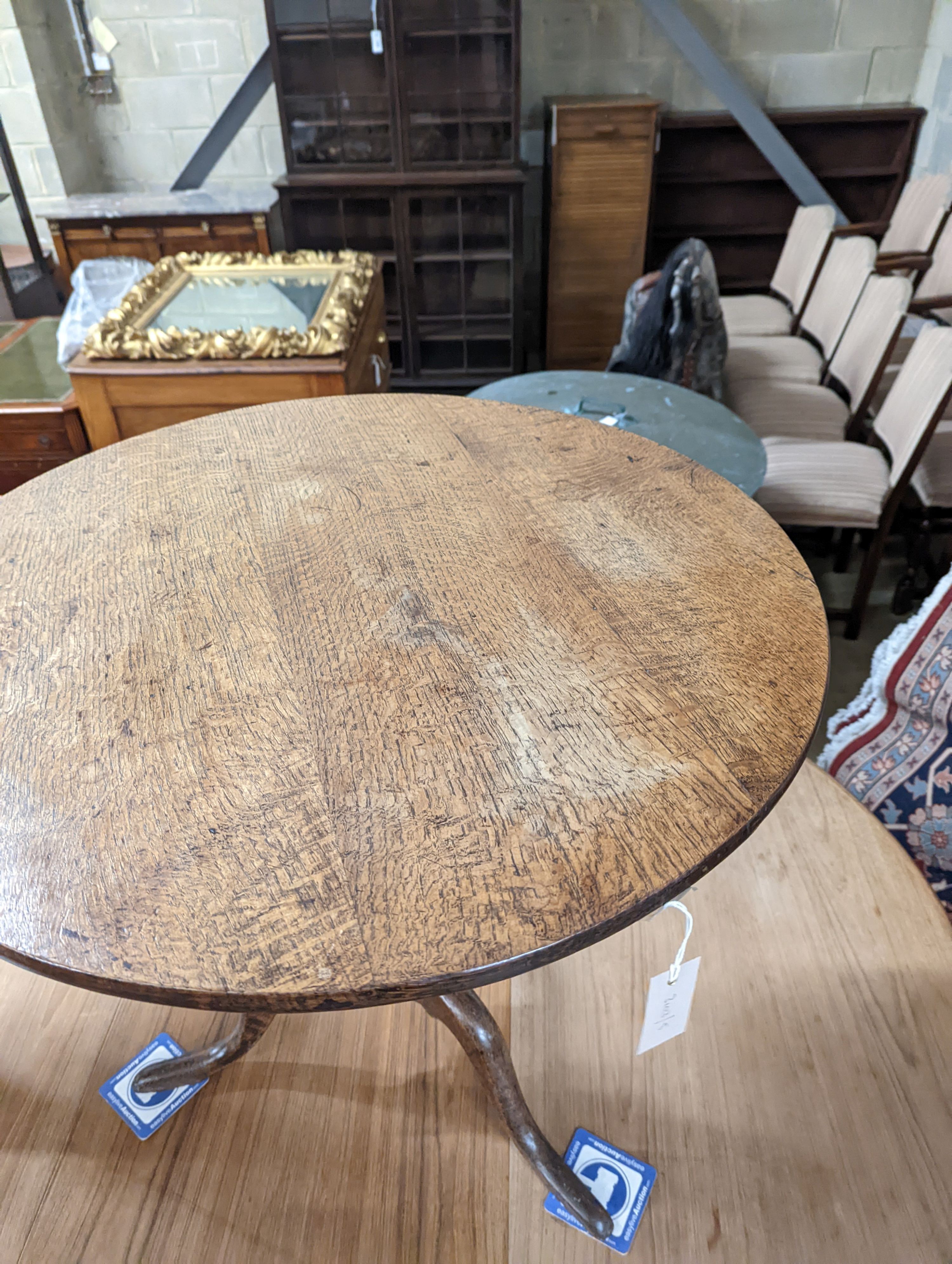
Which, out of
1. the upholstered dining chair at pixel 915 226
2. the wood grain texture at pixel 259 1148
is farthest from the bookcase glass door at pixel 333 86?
the wood grain texture at pixel 259 1148

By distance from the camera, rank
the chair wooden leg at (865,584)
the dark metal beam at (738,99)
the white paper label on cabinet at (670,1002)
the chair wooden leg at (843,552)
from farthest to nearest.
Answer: the dark metal beam at (738,99) → the chair wooden leg at (843,552) → the chair wooden leg at (865,584) → the white paper label on cabinet at (670,1002)

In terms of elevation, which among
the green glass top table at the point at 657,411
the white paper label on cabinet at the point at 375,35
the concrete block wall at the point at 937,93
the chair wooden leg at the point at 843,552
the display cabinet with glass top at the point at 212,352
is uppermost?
the white paper label on cabinet at the point at 375,35

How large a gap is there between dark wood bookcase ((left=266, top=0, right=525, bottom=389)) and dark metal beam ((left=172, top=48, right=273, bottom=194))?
53 cm

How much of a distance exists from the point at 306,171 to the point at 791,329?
2.30 m

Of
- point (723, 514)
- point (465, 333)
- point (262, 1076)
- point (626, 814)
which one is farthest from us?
point (465, 333)

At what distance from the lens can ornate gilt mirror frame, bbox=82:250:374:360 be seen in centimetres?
220

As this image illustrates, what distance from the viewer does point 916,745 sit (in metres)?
1.30

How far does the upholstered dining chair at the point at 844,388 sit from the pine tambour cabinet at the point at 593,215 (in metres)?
1.41

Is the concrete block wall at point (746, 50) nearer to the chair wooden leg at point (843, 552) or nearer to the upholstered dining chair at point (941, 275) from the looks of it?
the upholstered dining chair at point (941, 275)

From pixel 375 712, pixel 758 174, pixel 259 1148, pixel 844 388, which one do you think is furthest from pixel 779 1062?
pixel 758 174

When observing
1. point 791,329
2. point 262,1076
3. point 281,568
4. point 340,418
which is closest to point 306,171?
point 791,329

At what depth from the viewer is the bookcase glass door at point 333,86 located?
11.4 ft

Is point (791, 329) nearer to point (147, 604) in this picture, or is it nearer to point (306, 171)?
point (306, 171)

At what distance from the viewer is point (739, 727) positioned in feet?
2.24
